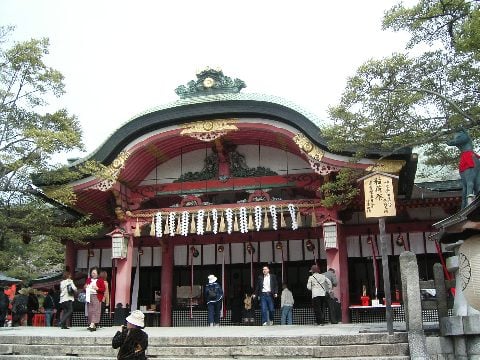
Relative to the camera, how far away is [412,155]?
13055 mm

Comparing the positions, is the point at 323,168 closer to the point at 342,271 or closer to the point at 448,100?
the point at 342,271

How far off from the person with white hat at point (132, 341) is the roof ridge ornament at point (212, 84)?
12.2 meters

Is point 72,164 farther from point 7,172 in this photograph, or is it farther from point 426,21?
point 426,21

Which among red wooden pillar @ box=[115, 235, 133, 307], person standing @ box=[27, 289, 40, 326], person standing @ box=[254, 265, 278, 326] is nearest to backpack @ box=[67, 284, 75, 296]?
red wooden pillar @ box=[115, 235, 133, 307]

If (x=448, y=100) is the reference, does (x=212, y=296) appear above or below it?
below

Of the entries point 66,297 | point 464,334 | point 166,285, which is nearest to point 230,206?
point 166,285

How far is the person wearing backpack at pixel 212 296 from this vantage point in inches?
555

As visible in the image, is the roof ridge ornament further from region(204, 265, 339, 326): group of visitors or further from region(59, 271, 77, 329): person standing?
region(59, 271, 77, 329): person standing

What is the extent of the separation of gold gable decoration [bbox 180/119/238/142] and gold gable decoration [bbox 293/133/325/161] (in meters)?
1.92

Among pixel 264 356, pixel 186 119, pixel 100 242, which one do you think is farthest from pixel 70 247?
pixel 264 356

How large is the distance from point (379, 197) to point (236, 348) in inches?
158

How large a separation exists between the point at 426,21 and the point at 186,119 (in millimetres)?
7323

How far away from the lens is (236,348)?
8.60 m

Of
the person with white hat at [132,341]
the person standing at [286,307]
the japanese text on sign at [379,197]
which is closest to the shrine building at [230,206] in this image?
the person standing at [286,307]
